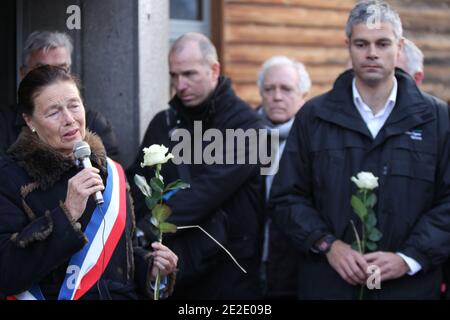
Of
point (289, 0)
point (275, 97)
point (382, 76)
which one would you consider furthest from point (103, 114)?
point (289, 0)

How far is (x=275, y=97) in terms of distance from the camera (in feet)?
19.3

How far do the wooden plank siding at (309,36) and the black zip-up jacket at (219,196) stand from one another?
256 centimetres

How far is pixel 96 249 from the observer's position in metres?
3.91

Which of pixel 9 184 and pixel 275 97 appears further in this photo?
pixel 275 97

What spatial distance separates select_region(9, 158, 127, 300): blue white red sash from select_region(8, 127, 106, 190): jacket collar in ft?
0.76

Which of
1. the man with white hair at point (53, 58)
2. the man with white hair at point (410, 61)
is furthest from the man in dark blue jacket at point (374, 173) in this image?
the man with white hair at point (53, 58)

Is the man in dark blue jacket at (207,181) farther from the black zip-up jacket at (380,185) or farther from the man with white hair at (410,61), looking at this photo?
the man with white hair at (410,61)

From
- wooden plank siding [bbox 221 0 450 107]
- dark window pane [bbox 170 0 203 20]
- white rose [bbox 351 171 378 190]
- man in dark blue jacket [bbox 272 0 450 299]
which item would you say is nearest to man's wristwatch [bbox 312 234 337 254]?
man in dark blue jacket [bbox 272 0 450 299]

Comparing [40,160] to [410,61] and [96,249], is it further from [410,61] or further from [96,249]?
[410,61]

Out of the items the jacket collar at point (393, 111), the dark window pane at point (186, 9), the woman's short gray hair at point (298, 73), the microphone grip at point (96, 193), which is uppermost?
the dark window pane at point (186, 9)

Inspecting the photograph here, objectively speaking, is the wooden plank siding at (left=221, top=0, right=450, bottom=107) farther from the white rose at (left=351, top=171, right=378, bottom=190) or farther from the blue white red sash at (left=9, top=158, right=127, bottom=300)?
the blue white red sash at (left=9, top=158, right=127, bottom=300)

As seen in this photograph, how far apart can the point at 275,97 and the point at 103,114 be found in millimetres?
1095

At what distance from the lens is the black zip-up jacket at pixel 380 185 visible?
15.5 ft
